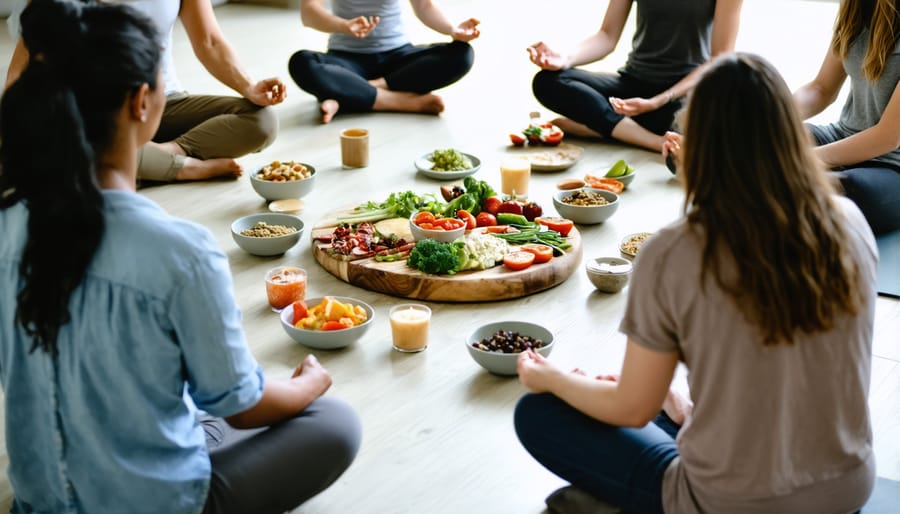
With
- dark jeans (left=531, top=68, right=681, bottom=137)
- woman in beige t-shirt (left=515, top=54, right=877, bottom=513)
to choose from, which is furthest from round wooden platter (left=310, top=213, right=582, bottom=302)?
dark jeans (left=531, top=68, right=681, bottom=137)

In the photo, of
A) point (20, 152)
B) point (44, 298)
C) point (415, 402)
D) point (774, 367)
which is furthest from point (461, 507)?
point (20, 152)

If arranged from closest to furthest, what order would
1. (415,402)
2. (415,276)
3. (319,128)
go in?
(415,402), (415,276), (319,128)

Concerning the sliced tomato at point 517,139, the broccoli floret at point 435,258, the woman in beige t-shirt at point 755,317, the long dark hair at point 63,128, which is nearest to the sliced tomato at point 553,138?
the sliced tomato at point 517,139

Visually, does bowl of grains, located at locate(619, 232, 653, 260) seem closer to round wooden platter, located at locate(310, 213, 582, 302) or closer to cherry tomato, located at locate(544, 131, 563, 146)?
round wooden platter, located at locate(310, 213, 582, 302)

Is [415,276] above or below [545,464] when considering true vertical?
below

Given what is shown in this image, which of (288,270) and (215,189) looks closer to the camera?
(288,270)

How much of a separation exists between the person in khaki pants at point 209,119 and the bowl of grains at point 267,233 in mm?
808

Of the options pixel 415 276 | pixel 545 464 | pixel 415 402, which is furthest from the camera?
pixel 415 276

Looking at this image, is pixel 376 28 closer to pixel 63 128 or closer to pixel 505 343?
pixel 505 343

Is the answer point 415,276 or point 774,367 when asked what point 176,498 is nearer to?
point 774,367

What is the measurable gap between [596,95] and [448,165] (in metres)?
0.93

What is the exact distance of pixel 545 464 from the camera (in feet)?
7.11

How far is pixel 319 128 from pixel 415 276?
2.18m

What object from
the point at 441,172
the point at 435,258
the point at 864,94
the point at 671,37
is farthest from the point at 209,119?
the point at 864,94
